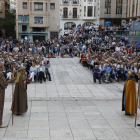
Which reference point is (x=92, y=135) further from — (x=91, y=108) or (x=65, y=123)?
(x=91, y=108)

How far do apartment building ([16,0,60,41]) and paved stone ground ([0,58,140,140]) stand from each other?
35.5 metres

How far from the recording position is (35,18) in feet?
160

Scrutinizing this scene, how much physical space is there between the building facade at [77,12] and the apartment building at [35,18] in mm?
3719

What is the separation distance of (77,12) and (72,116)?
155 ft

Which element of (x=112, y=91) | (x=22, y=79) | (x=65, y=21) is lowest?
(x=112, y=91)

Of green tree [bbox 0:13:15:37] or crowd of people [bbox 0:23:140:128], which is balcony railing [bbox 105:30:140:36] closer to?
crowd of people [bbox 0:23:140:128]

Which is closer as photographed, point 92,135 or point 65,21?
point 92,135

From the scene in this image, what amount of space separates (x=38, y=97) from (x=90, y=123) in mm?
4301

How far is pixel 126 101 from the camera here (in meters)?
9.66

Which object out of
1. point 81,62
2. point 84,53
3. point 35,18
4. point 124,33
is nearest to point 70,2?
point 35,18

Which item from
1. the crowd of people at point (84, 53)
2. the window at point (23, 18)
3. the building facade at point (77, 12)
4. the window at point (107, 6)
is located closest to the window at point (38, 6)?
the window at point (23, 18)

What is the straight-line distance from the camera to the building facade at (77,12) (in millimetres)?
53781

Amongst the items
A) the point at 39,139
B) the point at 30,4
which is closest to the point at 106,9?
the point at 30,4

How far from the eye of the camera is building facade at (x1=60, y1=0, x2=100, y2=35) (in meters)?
53.8
